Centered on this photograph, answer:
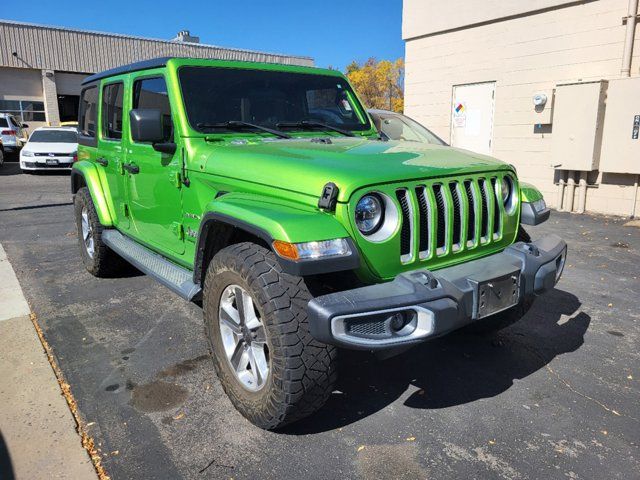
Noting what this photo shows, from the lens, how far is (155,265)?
13.1 feet

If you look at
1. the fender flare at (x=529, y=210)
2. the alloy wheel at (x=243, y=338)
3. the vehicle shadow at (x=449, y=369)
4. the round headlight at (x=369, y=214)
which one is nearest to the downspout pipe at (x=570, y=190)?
the vehicle shadow at (x=449, y=369)

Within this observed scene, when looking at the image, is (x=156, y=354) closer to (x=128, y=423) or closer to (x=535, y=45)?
(x=128, y=423)

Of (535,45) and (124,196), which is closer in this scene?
(124,196)

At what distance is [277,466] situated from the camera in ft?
8.33

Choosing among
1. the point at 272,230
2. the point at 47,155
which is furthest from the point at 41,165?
the point at 272,230

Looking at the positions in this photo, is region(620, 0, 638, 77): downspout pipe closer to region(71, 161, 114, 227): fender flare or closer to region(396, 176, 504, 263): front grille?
region(396, 176, 504, 263): front grille

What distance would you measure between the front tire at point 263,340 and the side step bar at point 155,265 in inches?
16.3

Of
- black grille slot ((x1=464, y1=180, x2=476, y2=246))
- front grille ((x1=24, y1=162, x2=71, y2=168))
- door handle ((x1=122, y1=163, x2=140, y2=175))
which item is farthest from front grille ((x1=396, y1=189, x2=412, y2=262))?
front grille ((x1=24, y1=162, x2=71, y2=168))

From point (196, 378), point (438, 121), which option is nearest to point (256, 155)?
point (196, 378)

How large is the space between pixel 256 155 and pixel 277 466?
1.69m

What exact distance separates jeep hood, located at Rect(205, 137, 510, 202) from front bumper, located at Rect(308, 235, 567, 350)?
49cm

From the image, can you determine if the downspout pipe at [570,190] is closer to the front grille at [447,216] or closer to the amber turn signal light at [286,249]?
the front grille at [447,216]

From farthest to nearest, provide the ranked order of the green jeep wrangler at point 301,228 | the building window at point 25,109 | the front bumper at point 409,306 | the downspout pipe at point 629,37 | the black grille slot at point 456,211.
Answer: the building window at point 25,109
the downspout pipe at point 629,37
the black grille slot at point 456,211
the green jeep wrangler at point 301,228
the front bumper at point 409,306

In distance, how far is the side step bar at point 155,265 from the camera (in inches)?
134
